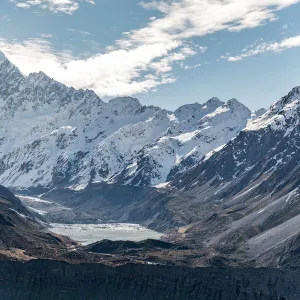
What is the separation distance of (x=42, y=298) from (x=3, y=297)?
1202 centimetres

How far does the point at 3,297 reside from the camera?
650ft

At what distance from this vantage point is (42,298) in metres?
199
